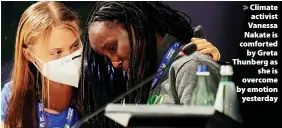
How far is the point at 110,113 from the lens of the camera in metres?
2.69

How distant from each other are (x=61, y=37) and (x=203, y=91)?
31.6 inches

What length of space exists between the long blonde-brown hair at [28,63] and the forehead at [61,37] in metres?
0.03

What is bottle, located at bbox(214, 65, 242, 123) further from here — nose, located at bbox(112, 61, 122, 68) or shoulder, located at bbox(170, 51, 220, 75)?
nose, located at bbox(112, 61, 122, 68)

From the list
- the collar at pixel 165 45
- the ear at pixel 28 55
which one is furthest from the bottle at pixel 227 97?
the ear at pixel 28 55

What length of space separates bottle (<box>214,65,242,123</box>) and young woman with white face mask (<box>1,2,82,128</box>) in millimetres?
754

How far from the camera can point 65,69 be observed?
2.80 metres

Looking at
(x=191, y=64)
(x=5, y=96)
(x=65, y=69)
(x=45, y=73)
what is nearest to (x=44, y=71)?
(x=45, y=73)

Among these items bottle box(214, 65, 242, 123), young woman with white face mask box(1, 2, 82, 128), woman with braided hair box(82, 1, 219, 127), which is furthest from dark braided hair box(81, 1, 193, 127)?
bottle box(214, 65, 242, 123)

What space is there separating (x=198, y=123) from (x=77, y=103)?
0.72 meters

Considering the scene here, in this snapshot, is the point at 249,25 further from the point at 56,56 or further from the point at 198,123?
the point at 56,56

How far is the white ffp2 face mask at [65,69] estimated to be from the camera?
2798 mm

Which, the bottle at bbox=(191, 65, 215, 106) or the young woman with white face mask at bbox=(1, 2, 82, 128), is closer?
the bottle at bbox=(191, 65, 215, 106)

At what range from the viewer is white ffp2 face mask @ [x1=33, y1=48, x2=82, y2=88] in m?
2.80

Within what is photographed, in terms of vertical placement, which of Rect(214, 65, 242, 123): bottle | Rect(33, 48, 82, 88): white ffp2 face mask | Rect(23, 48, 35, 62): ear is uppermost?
Rect(23, 48, 35, 62): ear
